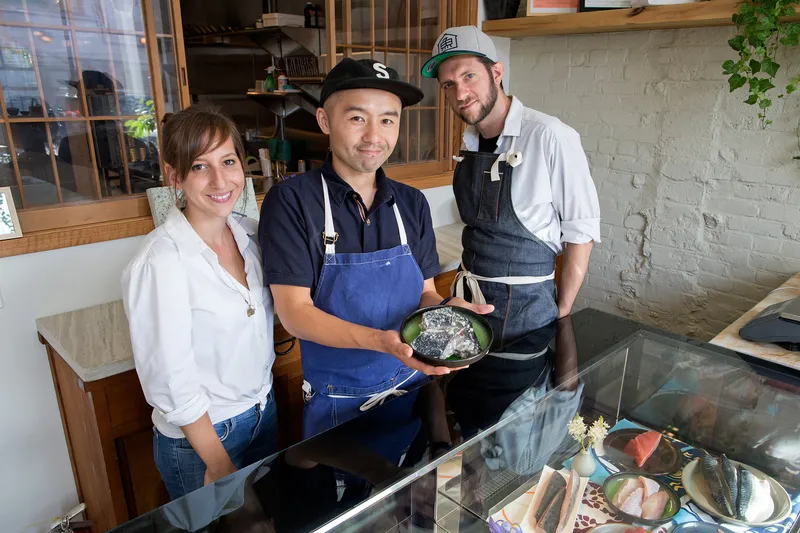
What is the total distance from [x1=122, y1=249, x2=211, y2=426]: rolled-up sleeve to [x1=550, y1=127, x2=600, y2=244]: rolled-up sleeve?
3.68ft

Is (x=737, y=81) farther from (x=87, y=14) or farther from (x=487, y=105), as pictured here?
(x=87, y=14)

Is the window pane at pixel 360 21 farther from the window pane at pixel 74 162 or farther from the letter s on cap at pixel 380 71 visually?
the letter s on cap at pixel 380 71

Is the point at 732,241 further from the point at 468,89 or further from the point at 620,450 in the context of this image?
the point at 620,450

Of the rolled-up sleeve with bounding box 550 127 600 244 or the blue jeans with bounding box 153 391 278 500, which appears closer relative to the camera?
the blue jeans with bounding box 153 391 278 500

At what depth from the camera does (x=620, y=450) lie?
3.69ft

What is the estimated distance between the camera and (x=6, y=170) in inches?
72.3

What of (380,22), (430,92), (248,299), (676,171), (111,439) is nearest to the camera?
(248,299)

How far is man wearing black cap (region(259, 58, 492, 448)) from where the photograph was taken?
1216 millimetres

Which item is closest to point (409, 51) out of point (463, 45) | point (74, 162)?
point (463, 45)

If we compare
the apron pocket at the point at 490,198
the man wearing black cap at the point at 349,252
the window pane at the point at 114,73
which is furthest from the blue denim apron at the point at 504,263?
the window pane at the point at 114,73

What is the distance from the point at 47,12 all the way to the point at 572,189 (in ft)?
6.05

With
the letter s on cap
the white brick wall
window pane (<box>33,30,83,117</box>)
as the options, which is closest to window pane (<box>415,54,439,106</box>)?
the white brick wall

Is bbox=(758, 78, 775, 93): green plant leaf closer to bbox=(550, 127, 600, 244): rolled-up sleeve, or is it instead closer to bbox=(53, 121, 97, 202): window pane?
bbox=(550, 127, 600, 244): rolled-up sleeve

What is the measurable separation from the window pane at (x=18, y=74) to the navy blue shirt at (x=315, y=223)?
1.16 meters
